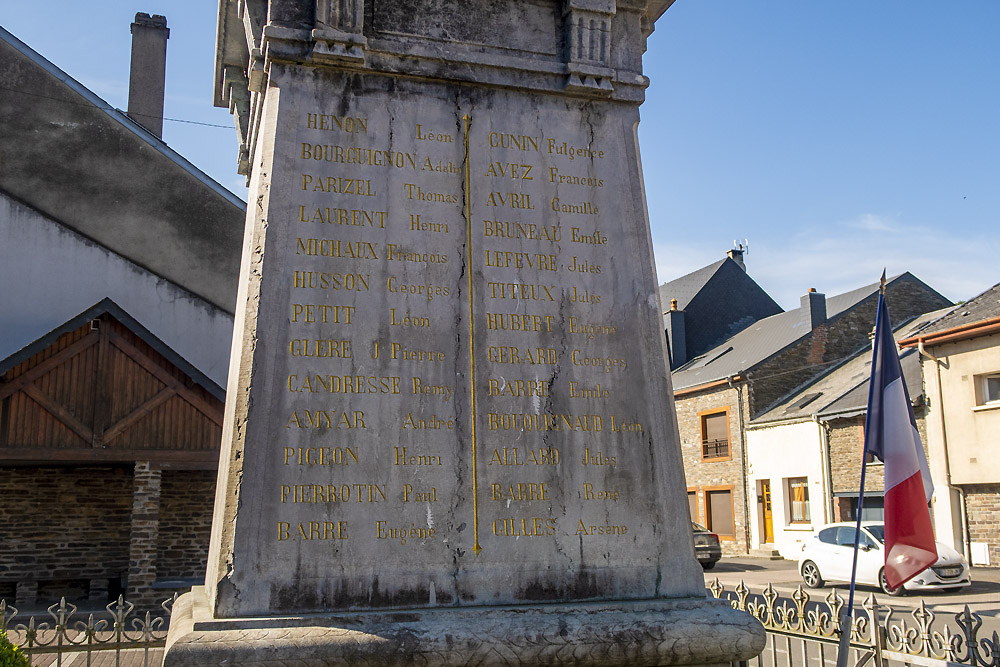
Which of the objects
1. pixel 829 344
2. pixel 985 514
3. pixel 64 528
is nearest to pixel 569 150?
pixel 64 528

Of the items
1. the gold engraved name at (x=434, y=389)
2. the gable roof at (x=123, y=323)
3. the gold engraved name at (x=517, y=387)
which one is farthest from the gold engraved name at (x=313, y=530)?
the gable roof at (x=123, y=323)

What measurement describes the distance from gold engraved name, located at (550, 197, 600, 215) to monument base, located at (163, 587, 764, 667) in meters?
2.11

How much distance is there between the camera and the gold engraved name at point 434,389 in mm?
4420

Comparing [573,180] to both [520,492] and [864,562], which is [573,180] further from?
[864,562]

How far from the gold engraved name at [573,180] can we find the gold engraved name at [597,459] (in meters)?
1.51

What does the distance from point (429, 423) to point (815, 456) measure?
24773 mm

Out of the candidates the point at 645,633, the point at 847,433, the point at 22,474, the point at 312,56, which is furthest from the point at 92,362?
the point at 847,433

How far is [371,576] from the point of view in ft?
13.5

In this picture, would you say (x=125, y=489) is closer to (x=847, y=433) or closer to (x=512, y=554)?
(x=512, y=554)

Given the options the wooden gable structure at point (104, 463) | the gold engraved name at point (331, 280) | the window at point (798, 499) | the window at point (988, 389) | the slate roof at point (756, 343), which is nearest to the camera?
the gold engraved name at point (331, 280)

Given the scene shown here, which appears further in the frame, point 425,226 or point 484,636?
point 425,226

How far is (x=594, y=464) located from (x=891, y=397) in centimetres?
196

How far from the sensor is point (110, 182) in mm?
18328

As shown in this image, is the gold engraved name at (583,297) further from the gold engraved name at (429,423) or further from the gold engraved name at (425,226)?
the gold engraved name at (429,423)
